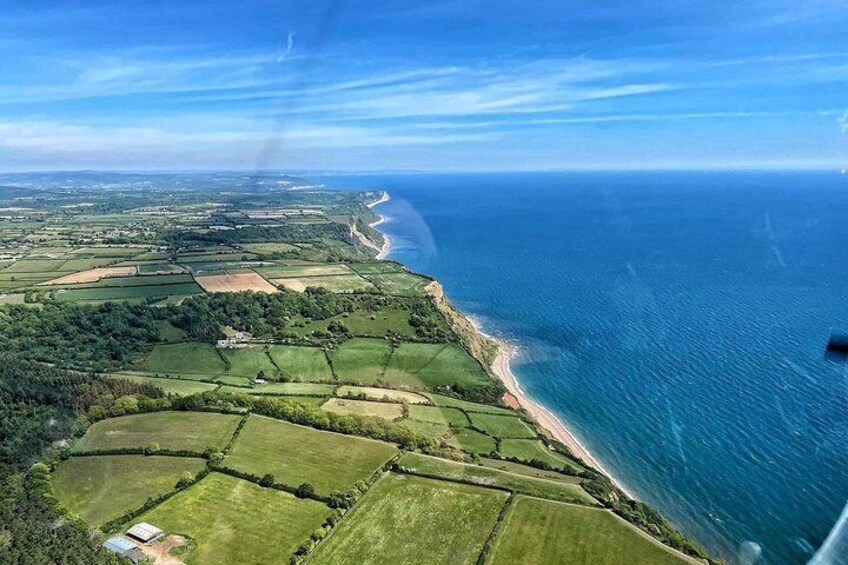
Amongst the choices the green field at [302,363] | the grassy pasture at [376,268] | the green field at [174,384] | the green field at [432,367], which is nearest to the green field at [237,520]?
the green field at [174,384]

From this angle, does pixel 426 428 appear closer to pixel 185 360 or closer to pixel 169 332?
pixel 185 360

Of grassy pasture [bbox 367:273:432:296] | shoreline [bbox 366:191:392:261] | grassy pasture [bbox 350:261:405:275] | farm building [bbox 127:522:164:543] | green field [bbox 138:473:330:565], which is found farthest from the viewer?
shoreline [bbox 366:191:392:261]

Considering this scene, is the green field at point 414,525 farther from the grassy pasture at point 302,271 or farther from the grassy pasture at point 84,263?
the grassy pasture at point 84,263

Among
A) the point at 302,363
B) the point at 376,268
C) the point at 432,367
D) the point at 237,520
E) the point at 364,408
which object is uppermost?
the point at 376,268

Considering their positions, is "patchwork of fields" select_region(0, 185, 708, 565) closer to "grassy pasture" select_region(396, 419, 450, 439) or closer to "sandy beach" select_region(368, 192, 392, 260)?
"grassy pasture" select_region(396, 419, 450, 439)

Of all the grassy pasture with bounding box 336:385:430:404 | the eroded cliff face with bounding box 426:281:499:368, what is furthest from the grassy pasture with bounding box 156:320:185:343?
the eroded cliff face with bounding box 426:281:499:368

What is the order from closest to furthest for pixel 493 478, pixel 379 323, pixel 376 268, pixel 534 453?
pixel 493 478 → pixel 534 453 → pixel 379 323 → pixel 376 268

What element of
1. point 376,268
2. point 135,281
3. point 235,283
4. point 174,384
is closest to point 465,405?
point 174,384
